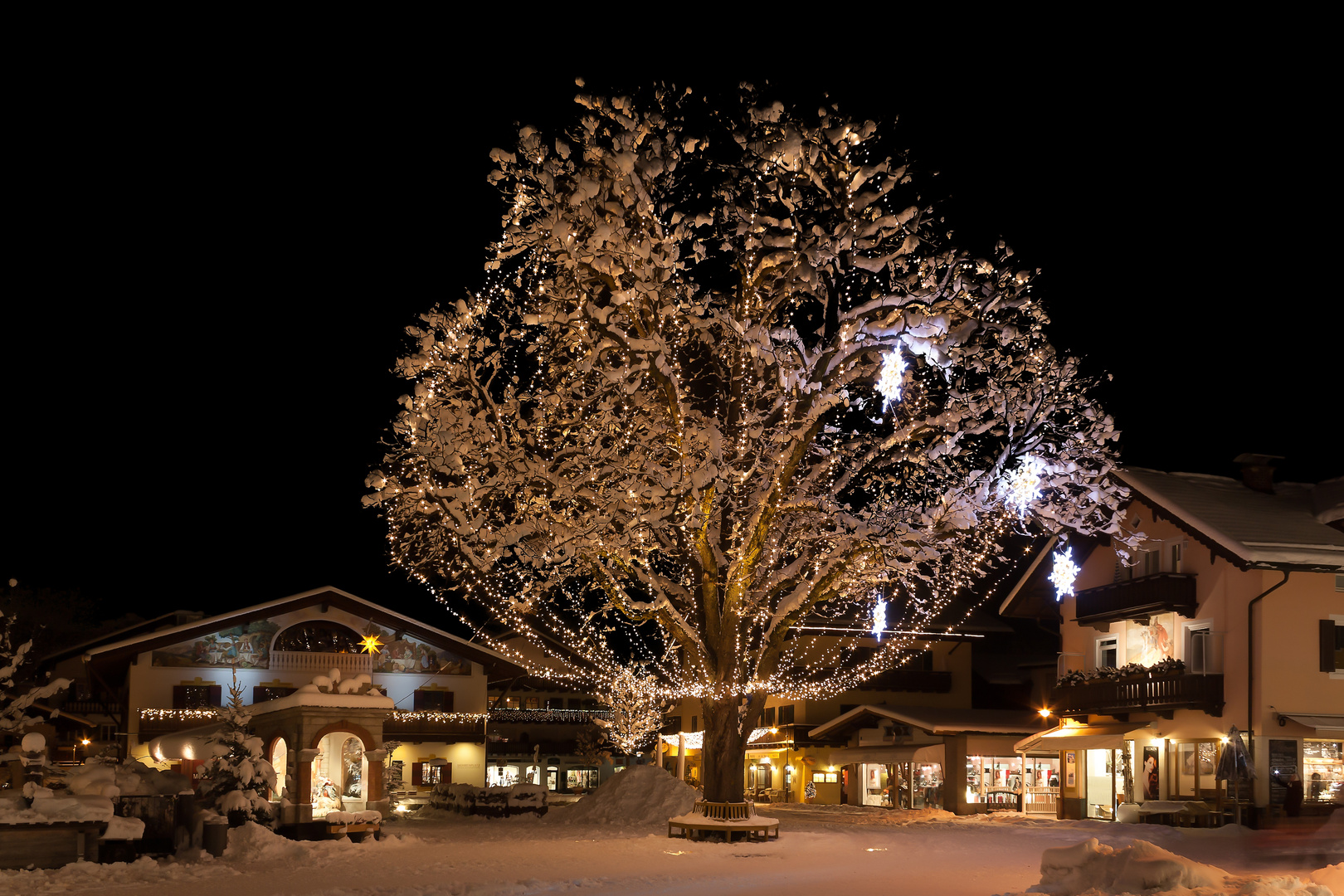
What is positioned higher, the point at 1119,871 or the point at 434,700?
the point at 1119,871

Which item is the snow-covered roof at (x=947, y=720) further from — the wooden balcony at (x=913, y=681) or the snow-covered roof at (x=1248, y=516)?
the snow-covered roof at (x=1248, y=516)

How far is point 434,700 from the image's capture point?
46281mm

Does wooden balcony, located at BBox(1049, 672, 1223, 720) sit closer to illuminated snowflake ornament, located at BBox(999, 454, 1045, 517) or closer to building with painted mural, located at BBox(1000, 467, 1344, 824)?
building with painted mural, located at BBox(1000, 467, 1344, 824)

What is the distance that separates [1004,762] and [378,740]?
85.1ft

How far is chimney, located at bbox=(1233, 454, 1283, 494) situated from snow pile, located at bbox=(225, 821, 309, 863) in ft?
98.1

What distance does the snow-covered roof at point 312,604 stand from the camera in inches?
1688

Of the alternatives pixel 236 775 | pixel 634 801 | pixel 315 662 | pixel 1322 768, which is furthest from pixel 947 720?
pixel 236 775

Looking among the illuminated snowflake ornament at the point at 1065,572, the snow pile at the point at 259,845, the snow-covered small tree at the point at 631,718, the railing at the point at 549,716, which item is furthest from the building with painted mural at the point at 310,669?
the illuminated snowflake ornament at the point at 1065,572

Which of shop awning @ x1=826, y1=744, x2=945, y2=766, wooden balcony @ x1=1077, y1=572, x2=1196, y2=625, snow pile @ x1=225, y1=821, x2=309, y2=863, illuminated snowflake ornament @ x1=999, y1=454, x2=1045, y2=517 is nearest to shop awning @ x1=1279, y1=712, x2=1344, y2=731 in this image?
wooden balcony @ x1=1077, y1=572, x2=1196, y2=625

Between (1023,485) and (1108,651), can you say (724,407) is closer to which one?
(1023,485)

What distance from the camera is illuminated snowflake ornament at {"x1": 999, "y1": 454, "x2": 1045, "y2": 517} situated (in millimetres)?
23094

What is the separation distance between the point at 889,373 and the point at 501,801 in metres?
20.3

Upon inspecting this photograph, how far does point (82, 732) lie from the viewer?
59406mm

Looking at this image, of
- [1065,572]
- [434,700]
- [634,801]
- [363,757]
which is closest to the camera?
[363,757]
